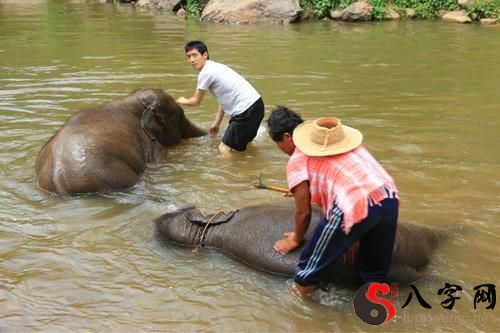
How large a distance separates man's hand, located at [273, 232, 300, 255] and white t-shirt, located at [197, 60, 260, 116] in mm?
2687

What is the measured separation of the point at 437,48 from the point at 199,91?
819cm

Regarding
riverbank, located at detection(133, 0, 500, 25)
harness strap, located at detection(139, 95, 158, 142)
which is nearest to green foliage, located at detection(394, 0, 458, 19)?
riverbank, located at detection(133, 0, 500, 25)

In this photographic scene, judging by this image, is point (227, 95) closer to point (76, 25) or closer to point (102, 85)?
point (102, 85)

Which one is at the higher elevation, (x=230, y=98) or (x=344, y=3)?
(x=344, y=3)

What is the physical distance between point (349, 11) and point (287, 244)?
50.7ft

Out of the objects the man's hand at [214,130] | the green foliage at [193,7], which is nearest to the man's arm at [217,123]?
the man's hand at [214,130]

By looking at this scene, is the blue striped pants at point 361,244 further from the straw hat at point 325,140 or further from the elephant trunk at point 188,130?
the elephant trunk at point 188,130

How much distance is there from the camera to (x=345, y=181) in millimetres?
3062

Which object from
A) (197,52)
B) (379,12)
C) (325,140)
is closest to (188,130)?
(197,52)

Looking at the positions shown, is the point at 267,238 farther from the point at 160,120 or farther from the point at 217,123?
the point at 217,123

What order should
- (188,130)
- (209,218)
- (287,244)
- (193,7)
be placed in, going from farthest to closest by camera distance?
(193,7) → (188,130) → (209,218) → (287,244)

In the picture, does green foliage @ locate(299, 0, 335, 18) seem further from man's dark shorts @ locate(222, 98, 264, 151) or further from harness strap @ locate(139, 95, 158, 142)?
harness strap @ locate(139, 95, 158, 142)

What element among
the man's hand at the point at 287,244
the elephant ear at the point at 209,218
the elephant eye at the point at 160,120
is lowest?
the elephant ear at the point at 209,218

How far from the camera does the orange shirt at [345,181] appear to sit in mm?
3014
